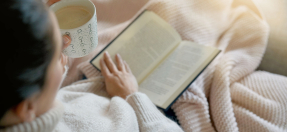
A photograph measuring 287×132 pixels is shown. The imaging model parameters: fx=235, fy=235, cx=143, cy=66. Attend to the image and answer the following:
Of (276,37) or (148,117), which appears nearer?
(148,117)

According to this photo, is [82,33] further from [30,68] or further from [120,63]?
[120,63]

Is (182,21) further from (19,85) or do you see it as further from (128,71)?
(19,85)

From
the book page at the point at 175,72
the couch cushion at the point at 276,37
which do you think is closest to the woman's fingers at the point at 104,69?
the book page at the point at 175,72

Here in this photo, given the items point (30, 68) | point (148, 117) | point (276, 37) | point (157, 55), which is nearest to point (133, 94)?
point (148, 117)

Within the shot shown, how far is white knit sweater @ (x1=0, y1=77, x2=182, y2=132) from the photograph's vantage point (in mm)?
602

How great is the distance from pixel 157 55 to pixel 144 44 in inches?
2.4

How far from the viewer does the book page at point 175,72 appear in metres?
0.76

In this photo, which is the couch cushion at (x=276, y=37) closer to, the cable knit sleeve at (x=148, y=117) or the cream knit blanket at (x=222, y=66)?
the cream knit blanket at (x=222, y=66)

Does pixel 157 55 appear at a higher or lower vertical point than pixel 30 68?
lower

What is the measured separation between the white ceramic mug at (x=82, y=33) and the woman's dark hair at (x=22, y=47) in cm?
13

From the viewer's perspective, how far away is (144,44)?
831 millimetres

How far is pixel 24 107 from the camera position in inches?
12.6

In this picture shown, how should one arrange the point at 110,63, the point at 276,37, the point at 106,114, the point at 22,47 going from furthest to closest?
the point at 276,37 < the point at 110,63 < the point at 106,114 < the point at 22,47

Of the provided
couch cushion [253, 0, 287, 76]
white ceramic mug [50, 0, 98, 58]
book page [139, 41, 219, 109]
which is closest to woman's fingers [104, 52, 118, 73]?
book page [139, 41, 219, 109]
